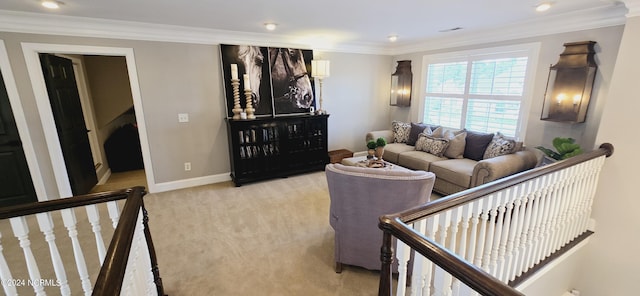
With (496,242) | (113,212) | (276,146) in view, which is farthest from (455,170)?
(113,212)

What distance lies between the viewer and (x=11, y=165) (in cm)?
315

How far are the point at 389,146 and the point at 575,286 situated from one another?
108 inches

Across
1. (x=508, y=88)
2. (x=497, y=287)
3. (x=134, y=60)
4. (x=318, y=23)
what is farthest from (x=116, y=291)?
(x=508, y=88)

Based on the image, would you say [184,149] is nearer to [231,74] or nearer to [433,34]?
[231,74]

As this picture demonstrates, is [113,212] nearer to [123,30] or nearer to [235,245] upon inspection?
[235,245]

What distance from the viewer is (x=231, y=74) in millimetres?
3984

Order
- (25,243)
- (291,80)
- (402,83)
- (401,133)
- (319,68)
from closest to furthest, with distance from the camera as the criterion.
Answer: (25,243), (319,68), (291,80), (401,133), (402,83)

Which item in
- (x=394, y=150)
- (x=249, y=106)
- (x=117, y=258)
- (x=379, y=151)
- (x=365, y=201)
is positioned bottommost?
(x=394, y=150)

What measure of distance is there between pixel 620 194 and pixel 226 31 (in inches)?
188

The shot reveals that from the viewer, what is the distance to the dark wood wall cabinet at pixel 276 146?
4.03m

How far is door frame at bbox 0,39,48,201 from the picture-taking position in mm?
2936

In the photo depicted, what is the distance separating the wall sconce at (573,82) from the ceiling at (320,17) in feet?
1.04

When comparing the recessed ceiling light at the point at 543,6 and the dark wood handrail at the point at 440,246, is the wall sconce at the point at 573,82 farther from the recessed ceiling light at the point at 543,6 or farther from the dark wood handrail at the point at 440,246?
the dark wood handrail at the point at 440,246

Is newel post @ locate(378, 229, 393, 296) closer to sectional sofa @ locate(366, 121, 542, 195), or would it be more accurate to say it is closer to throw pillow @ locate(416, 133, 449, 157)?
sectional sofa @ locate(366, 121, 542, 195)
